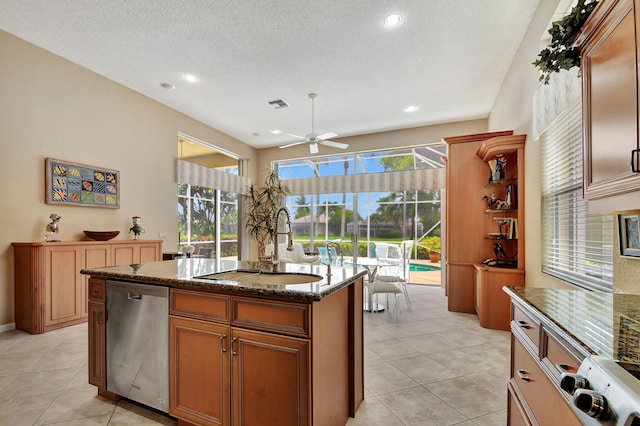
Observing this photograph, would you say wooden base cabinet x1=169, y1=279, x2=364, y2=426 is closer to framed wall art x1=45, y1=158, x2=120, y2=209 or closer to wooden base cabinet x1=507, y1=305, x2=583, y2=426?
wooden base cabinet x1=507, y1=305, x2=583, y2=426

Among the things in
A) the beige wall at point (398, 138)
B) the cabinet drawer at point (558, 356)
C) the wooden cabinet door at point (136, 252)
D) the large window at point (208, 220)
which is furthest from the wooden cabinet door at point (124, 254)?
the cabinet drawer at point (558, 356)

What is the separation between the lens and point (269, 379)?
1479 millimetres

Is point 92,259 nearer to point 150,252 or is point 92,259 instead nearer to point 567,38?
point 150,252

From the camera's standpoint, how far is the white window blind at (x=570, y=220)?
1.93 m

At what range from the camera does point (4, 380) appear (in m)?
2.31

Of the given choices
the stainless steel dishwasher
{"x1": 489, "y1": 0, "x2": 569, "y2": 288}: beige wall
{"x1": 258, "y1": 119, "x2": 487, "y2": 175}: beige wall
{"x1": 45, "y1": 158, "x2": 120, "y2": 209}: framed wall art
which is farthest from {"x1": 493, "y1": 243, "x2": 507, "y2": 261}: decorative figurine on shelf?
{"x1": 45, "y1": 158, "x2": 120, "y2": 209}: framed wall art

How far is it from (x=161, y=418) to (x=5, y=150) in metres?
3.49

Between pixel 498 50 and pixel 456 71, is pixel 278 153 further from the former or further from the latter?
pixel 498 50

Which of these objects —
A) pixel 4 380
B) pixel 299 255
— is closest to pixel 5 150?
pixel 4 380

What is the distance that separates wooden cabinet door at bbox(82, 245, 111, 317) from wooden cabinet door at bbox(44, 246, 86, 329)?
0.12 feet

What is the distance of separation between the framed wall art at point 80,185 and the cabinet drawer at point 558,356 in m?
4.93

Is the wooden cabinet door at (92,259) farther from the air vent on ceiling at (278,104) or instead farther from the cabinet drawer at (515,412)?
the cabinet drawer at (515,412)

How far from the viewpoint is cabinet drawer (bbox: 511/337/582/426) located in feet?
2.99

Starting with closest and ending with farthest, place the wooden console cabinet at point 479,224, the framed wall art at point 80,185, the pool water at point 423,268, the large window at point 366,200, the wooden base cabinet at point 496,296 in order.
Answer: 1. the wooden base cabinet at point 496,296
2. the wooden console cabinet at point 479,224
3. the framed wall art at point 80,185
4. the large window at point 366,200
5. the pool water at point 423,268
